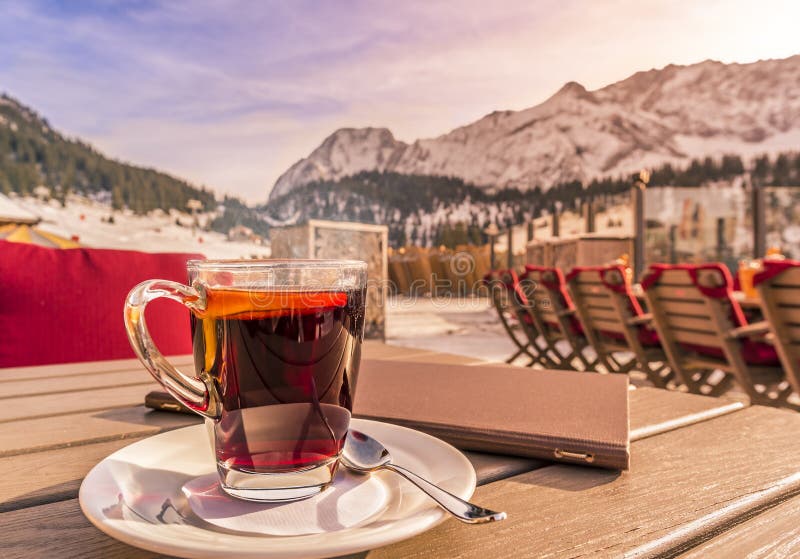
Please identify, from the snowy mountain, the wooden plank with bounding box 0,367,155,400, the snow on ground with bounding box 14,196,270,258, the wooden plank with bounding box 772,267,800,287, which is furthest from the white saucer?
the snowy mountain

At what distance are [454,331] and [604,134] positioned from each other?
9768 mm

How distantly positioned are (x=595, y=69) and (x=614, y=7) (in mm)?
1595

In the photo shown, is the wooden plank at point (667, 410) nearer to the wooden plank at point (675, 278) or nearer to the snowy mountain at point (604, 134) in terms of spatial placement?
the wooden plank at point (675, 278)

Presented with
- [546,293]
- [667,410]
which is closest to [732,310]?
[546,293]

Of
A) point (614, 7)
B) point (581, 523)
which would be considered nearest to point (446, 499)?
point (581, 523)

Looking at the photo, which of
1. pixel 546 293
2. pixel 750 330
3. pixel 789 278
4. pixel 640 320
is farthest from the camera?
pixel 546 293

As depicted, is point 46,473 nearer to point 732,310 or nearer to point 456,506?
point 456,506

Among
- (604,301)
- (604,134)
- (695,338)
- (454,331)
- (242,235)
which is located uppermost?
(604,134)

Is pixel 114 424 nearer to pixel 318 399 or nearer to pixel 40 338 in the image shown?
pixel 318 399

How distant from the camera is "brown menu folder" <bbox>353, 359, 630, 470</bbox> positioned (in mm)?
328

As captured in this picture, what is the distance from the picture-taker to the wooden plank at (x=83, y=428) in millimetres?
397

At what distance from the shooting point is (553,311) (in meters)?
2.93

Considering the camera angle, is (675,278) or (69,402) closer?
(69,402)

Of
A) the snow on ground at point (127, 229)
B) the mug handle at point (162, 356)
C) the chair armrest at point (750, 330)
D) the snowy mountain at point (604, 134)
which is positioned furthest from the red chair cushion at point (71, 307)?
the snowy mountain at point (604, 134)
